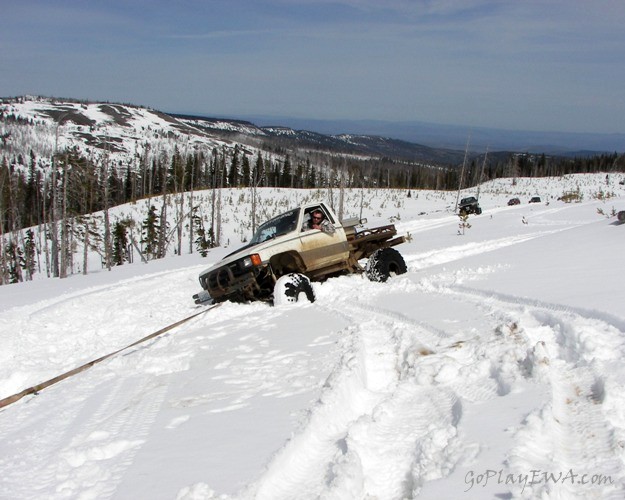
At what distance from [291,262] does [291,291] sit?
1.07m

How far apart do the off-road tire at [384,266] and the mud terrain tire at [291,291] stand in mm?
2131

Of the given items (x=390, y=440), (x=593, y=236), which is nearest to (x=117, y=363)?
(x=390, y=440)

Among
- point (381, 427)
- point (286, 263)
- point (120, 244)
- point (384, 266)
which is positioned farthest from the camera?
point (120, 244)

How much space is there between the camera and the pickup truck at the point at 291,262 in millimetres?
10344

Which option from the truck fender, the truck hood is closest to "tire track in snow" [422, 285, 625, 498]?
the truck fender

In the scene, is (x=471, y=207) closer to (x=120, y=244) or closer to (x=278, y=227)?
(x=278, y=227)

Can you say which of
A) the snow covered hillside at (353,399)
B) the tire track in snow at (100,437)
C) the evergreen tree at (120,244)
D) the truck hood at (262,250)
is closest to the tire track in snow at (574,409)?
the snow covered hillside at (353,399)

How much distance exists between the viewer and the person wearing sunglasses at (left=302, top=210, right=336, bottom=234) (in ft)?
37.7

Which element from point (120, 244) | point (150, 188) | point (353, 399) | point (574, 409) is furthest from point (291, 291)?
point (150, 188)

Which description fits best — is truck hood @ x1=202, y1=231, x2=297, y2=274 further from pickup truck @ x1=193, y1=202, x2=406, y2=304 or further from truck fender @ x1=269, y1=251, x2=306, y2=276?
truck fender @ x1=269, y1=251, x2=306, y2=276

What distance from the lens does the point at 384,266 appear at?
38.3 ft

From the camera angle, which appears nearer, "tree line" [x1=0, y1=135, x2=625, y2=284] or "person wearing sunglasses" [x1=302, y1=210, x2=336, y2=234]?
"person wearing sunglasses" [x1=302, y1=210, x2=336, y2=234]

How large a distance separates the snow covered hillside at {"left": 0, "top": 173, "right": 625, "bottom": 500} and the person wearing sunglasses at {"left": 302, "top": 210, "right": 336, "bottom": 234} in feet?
6.62

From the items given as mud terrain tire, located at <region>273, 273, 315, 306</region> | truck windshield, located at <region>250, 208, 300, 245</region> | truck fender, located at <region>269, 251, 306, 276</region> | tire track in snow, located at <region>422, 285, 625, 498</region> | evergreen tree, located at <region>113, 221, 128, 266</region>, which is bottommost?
evergreen tree, located at <region>113, 221, 128, 266</region>
